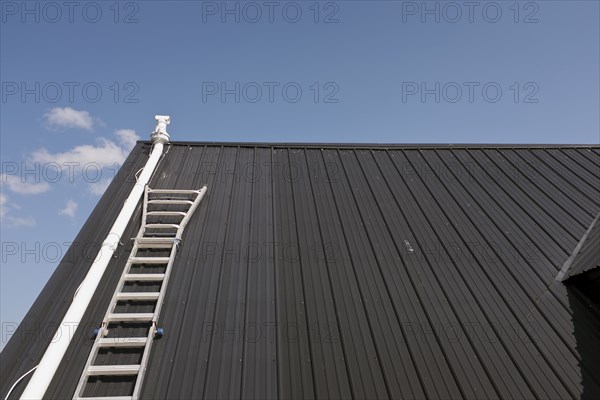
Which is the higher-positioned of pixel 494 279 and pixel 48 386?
pixel 494 279

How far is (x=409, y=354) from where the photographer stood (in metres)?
4.02

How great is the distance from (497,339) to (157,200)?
16.6 ft

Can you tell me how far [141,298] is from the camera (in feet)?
14.6

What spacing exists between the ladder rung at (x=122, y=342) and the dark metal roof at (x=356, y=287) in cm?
12

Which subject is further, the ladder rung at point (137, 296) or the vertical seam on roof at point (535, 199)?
the vertical seam on roof at point (535, 199)

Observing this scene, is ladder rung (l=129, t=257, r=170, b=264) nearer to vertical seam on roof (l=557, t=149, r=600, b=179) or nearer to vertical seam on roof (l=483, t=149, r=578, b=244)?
vertical seam on roof (l=483, t=149, r=578, b=244)

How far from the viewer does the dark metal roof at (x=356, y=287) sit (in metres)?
3.77

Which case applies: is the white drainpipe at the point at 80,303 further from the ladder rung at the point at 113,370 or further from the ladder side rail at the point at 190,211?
the ladder side rail at the point at 190,211

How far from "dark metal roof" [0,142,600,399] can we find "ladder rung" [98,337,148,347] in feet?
0.41

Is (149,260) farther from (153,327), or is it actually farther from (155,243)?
(153,327)

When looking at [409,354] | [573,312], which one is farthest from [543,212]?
[409,354]

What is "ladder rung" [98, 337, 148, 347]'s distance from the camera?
3.87m

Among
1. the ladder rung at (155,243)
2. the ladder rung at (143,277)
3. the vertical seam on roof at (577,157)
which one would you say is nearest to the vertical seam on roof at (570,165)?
the vertical seam on roof at (577,157)

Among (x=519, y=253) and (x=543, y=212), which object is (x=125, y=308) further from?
(x=543, y=212)
